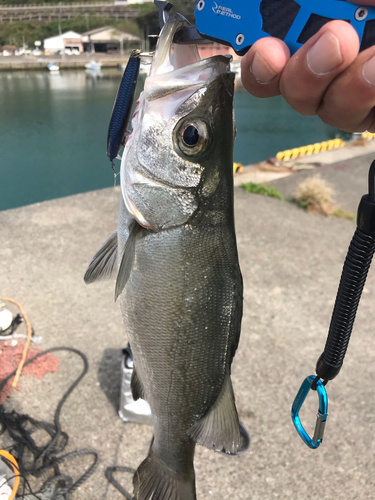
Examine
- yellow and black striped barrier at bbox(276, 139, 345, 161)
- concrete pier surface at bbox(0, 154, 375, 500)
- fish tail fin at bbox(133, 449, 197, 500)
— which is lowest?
yellow and black striped barrier at bbox(276, 139, 345, 161)

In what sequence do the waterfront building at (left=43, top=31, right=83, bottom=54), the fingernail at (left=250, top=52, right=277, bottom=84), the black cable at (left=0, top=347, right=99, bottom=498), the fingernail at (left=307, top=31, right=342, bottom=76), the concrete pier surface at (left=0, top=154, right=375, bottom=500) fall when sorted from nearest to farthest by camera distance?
1. the fingernail at (left=307, top=31, right=342, bottom=76)
2. the fingernail at (left=250, top=52, right=277, bottom=84)
3. the black cable at (left=0, top=347, right=99, bottom=498)
4. the concrete pier surface at (left=0, top=154, right=375, bottom=500)
5. the waterfront building at (left=43, top=31, right=83, bottom=54)

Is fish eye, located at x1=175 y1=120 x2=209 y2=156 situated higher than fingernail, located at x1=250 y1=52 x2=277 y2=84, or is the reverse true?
fingernail, located at x1=250 y1=52 x2=277 y2=84

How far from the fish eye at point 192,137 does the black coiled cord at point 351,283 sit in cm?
57

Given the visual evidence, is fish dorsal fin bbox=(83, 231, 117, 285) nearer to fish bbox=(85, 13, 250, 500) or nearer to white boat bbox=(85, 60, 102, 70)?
fish bbox=(85, 13, 250, 500)

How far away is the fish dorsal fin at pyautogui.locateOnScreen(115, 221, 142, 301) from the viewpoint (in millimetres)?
1348

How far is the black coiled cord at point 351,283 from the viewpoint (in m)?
1.23

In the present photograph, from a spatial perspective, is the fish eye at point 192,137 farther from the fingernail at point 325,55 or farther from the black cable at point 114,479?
the black cable at point 114,479

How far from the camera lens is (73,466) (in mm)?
2631

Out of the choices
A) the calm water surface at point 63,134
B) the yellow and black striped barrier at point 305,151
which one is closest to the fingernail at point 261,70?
the calm water surface at point 63,134

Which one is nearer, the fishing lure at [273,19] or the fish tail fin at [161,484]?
the fishing lure at [273,19]

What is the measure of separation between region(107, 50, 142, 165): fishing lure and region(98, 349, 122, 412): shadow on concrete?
2351 millimetres

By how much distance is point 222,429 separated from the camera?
1.36 meters

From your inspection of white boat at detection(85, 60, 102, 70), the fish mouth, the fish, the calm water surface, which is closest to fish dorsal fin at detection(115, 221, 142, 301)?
the fish

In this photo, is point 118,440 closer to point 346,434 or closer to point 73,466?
point 73,466
